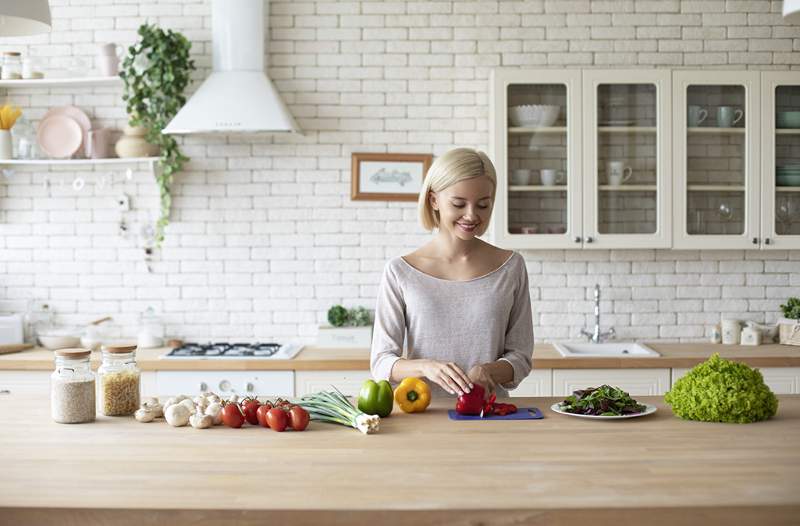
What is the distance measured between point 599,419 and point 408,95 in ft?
9.89

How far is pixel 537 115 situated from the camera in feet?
15.8

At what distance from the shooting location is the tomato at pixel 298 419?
248 centimetres

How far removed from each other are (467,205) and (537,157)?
2.03m

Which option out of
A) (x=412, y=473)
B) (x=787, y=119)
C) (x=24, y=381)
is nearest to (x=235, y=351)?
(x=24, y=381)

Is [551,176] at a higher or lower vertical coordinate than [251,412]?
higher

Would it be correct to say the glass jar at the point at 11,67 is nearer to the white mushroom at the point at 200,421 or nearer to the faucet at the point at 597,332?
the white mushroom at the point at 200,421

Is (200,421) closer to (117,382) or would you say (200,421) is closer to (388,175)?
(117,382)

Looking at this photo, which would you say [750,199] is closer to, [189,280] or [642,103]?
[642,103]

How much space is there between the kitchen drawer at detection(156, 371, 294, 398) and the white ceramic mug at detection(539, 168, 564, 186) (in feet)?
5.85

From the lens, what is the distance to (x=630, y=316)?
17.0 feet

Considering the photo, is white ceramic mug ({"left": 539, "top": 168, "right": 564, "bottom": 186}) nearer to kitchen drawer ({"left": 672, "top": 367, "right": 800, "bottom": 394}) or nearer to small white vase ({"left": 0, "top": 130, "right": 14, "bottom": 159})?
kitchen drawer ({"left": 672, "top": 367, "right": 800, "bottom": 394})

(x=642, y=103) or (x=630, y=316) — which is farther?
(x=630, y=316)

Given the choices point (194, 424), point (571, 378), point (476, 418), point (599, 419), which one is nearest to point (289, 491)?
point (194, 424)

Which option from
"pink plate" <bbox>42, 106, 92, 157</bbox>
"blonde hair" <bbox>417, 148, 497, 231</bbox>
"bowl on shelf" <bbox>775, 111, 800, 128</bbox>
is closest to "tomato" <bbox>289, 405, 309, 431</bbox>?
"blonde hair" <bbox>417, 148, 497, 231</bbox>
